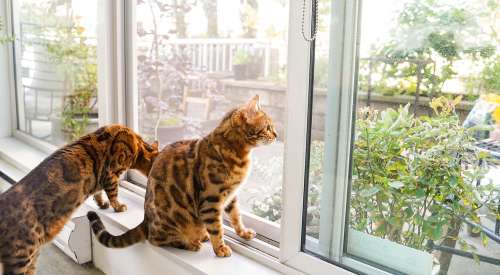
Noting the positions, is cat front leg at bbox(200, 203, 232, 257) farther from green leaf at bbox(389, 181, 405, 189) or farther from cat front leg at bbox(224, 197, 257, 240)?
green leaf at bbox(389, 181, 405, 189)

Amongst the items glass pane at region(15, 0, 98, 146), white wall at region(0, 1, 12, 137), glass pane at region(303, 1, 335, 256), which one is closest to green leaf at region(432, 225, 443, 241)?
glass pane at region(303, 1, 335, 256)

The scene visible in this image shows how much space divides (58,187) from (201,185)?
43 cm

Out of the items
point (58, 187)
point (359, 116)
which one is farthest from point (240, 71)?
point (58, 187)

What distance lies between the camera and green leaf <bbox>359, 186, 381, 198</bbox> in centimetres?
109

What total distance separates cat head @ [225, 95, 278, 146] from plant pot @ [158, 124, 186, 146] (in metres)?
0.58

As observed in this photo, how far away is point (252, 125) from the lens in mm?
1204

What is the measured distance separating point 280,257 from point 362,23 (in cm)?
64

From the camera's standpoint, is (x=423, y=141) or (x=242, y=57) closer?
(x=423, y=141)

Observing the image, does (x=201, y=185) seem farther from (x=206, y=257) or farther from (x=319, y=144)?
(x=319, y=144)

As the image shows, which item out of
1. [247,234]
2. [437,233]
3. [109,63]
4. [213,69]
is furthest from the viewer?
[109,63]

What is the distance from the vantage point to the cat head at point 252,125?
121 centimetres

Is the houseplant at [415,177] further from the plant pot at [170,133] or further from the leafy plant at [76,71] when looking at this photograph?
the leafy plant at [76,71]

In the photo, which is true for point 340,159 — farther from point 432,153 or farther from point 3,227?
point 3,227

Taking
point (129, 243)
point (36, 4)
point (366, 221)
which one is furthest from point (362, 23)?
point (36, 4)
